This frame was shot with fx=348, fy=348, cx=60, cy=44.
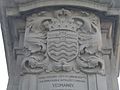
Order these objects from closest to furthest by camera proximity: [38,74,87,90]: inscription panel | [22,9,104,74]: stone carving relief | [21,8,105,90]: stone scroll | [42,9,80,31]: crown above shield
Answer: [38,74,87,90]: inscription panel < [21,8,105,90]: stone scroll < [22,9,104,74]: stone carving relief < [42,9,80,31]: crown above shield

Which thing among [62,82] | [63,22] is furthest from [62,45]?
[62,82]

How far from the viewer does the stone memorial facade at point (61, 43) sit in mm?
9000

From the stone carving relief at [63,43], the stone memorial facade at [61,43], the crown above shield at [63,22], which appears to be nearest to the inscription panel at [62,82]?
the stone memorial facade at [61,43]

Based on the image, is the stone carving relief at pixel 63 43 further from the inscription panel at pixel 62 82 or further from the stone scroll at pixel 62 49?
the inscription panel at pixel 62 82

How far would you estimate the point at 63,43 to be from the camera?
9.38 m

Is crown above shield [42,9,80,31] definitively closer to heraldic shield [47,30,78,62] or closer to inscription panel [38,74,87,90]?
heraldic shield [47,30,78,62]

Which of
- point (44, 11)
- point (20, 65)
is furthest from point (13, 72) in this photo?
point (44, 11)

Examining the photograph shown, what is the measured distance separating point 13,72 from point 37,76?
4.13 feet

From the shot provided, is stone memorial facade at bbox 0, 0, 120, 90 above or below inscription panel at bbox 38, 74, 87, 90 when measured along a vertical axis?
above

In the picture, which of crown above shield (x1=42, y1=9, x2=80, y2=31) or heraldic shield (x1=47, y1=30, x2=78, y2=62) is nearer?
heraldic shield (x1=47, y1=30, x2=78, y2=62)

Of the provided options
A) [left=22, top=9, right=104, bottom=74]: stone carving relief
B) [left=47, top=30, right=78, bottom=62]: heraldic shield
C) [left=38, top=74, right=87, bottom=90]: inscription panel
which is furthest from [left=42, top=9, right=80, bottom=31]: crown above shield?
[left=38, top=74, right=87, bottom=90]: inscription panel

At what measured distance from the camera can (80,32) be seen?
32.4 feet

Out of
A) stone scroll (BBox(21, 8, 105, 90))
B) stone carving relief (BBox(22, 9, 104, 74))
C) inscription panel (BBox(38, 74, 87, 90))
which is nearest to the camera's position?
inscription panel (BBox(38, 74, 87, 90))

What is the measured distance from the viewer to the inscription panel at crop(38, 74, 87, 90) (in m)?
8.67
